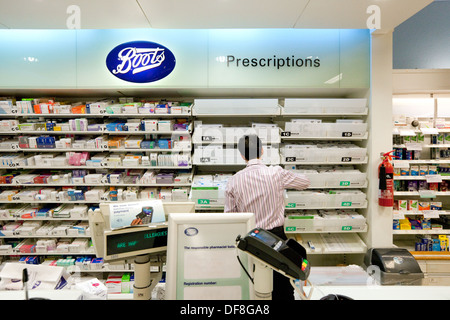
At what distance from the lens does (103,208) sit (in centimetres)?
180

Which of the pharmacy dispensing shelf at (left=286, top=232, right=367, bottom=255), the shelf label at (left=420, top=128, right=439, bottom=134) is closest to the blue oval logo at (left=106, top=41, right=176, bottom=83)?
the pharmacy dispensing shelf at (left=286, top=232, right=367, bottom=255)

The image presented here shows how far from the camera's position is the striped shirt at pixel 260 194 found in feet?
9.32

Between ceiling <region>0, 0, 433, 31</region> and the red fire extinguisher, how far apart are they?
160 centimetres

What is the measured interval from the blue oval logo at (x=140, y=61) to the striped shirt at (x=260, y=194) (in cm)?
189

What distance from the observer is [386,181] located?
3.97 m

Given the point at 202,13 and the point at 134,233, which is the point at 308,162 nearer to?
the point at 202,13

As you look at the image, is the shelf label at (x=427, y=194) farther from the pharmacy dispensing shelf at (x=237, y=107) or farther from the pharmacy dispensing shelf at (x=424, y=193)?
the pharmacy dispensing shelf at (x=237, y=107)

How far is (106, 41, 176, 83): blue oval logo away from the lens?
3.95m

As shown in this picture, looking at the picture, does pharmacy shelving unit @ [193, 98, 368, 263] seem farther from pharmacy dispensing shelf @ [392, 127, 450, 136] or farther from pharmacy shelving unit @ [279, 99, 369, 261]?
pharmacy dispensing shelf @ [392, 127, 450, 136]

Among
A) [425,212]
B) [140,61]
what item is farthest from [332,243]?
[140,61]

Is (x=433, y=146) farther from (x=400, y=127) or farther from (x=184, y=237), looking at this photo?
(x=184, y=237)

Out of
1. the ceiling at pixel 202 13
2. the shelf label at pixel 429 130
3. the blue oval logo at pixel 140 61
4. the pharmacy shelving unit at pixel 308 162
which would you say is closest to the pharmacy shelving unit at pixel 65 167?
the pharmacy shelving unit at pixel 308 162

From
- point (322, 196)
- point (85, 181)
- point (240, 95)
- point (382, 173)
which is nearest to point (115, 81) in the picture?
point (85, 181)

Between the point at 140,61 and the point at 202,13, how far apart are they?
113 centimetres
